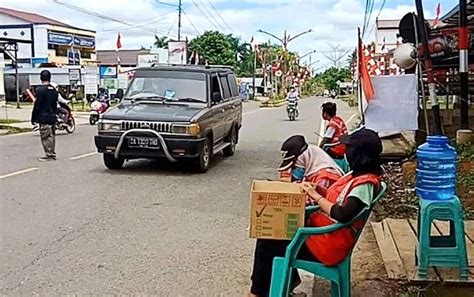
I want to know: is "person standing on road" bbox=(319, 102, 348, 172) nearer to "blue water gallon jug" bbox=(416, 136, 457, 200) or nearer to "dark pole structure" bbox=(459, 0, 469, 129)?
"dark pole structure" bbox=(459, 0, 469, 129)

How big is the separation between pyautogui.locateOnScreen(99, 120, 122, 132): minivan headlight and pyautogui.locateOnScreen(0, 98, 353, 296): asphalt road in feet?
2.50

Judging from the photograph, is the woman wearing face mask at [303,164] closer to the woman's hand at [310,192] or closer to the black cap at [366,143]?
the woman's hand at [310,192]

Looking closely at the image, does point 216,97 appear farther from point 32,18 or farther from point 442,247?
point 32,18

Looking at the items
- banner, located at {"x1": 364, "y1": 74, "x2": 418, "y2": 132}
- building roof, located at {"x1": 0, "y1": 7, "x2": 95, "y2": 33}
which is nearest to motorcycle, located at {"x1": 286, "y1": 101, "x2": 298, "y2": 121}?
banner, located at {"x1": 364, "y1": 74, "x2": 418, "y2": 132}

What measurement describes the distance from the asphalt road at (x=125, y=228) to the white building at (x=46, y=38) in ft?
166

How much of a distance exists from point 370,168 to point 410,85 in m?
5.56

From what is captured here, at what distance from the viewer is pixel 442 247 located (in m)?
4.78

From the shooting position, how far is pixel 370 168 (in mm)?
4051

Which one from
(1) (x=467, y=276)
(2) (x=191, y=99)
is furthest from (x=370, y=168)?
(2) (x=191, y=99)

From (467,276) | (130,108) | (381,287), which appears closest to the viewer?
(467,276)

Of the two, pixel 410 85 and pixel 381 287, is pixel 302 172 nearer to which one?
pixel 381 287

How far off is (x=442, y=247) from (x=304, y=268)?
1.18 meters

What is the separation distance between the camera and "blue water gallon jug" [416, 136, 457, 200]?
4590 millimetres

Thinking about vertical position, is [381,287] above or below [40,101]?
below
